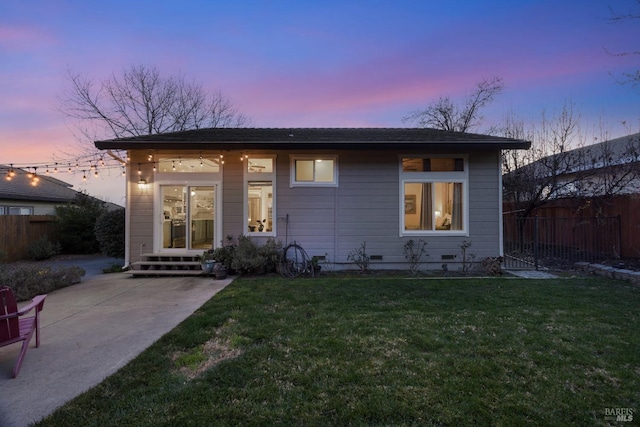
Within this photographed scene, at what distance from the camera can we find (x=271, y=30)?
408 inches

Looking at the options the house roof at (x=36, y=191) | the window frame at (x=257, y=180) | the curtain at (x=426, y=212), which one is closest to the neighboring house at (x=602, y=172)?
the curtain at (x=426, y=212)

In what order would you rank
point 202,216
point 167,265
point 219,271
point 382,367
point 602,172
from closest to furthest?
point 382,367, point 219,271, point 167,265, point 202,216, point 602,172

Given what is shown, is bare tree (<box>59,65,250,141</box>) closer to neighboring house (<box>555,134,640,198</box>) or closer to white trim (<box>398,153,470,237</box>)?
white trim (<box>398,153,470,237</box>)

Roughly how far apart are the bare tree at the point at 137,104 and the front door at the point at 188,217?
32.3 ft

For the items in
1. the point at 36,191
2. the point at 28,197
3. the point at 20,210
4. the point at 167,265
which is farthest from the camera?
the point at 36,191

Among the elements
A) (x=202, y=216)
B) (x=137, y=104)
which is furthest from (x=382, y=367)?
(x=137, y=104)

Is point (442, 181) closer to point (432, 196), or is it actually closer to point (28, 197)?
point (432, 196)

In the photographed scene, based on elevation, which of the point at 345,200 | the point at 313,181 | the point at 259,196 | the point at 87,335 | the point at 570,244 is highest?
the point at 313,181

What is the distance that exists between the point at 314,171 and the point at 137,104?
13200 mm

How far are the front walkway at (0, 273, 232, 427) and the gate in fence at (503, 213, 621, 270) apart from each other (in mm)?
8162

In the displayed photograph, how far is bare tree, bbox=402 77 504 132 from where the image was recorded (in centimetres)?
1728

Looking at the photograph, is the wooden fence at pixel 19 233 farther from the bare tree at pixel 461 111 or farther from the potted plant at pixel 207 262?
the bare tree at pixel 461 111

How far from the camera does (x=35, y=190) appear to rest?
54.7ft

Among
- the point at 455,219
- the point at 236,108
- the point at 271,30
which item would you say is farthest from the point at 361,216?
the point at 236,108
